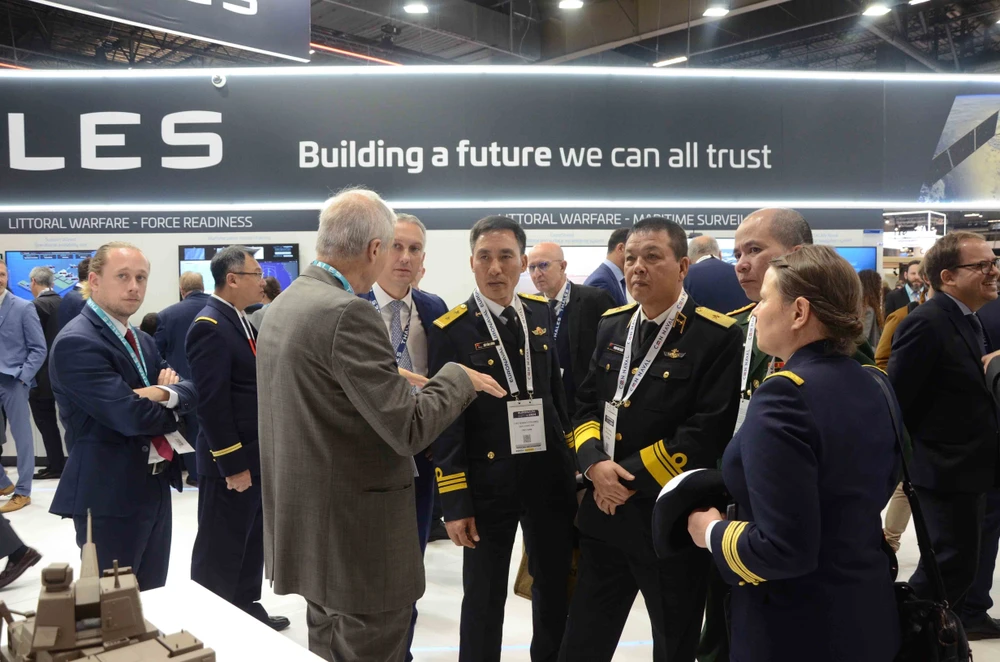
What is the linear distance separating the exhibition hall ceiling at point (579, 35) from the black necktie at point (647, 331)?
29.5 ft

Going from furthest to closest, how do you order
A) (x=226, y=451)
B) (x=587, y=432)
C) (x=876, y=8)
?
(x=876, y=8), (x=226, y=451), (x=587, y=432)

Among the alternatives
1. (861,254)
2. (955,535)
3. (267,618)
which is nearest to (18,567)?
(267,618)

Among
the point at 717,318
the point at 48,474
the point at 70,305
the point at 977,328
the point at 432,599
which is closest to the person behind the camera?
the point at 717,318

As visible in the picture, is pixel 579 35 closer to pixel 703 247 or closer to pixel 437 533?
pixel 703 247

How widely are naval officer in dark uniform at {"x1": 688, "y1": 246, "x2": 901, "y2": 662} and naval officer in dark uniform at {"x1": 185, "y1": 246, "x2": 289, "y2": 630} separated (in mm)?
2194

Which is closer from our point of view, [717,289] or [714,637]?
[714,637]

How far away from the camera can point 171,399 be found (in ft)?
9.99

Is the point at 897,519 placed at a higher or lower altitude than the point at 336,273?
lower

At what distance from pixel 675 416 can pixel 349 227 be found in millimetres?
1103

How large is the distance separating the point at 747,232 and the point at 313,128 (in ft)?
16.9

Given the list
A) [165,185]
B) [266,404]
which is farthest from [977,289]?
[165,185]

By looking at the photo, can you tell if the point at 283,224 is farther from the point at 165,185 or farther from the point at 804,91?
the point at 804,91

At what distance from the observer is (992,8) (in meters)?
12.7

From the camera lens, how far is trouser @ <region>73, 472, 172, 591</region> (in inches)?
115
